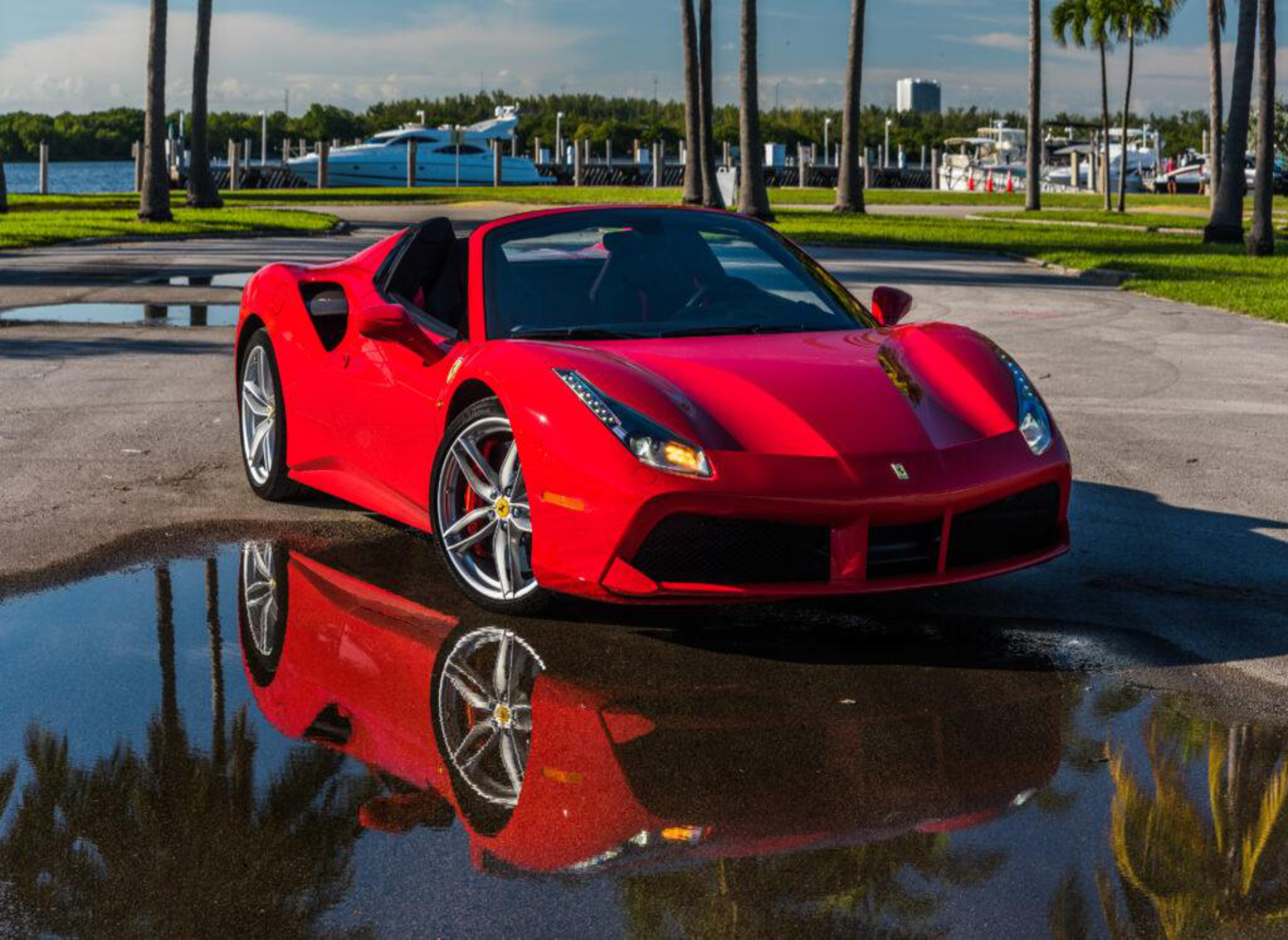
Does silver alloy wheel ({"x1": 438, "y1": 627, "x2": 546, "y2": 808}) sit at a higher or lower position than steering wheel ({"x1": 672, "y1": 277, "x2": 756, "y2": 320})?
lower

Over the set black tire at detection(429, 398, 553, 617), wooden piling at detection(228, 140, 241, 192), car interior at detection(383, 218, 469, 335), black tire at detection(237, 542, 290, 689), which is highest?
wooden piling at detection(228, 140, 241, 192)

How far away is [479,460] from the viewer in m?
5.63

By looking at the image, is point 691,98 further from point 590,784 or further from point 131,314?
point 590,784

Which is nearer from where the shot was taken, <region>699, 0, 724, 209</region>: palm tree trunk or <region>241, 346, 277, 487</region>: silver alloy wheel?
<region>241, 346, 277, 487</region>: silver alloy wheel

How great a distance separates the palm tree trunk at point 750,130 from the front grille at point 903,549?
29460 mm

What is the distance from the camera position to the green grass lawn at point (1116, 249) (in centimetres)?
1914

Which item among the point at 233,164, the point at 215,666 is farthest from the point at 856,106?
the point at 215,666

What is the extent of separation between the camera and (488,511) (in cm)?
564

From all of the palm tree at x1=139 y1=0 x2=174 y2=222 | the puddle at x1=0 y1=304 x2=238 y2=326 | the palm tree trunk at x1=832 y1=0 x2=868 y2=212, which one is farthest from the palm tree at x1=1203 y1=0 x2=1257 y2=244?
the palm tree at x1=139 y1=0 x2=174 y2=222

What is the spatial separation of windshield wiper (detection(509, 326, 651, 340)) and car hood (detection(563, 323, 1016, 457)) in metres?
0.13

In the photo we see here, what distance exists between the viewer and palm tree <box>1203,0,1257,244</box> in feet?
88.0

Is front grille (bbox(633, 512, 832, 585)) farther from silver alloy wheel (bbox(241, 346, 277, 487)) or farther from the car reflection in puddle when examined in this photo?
silver alloy wheel (bbox(241, 346, 277, 487))

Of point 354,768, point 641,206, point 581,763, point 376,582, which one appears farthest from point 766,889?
point 641,206

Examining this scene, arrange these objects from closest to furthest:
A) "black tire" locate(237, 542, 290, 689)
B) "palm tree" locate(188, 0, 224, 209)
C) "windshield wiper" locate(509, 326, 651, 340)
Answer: "black tire" locate(237, 542, 290, 689) → "windshield wiper" locate(509, 326, 651, 340) → "palm tree" locate(188, 0, 224, 209)
